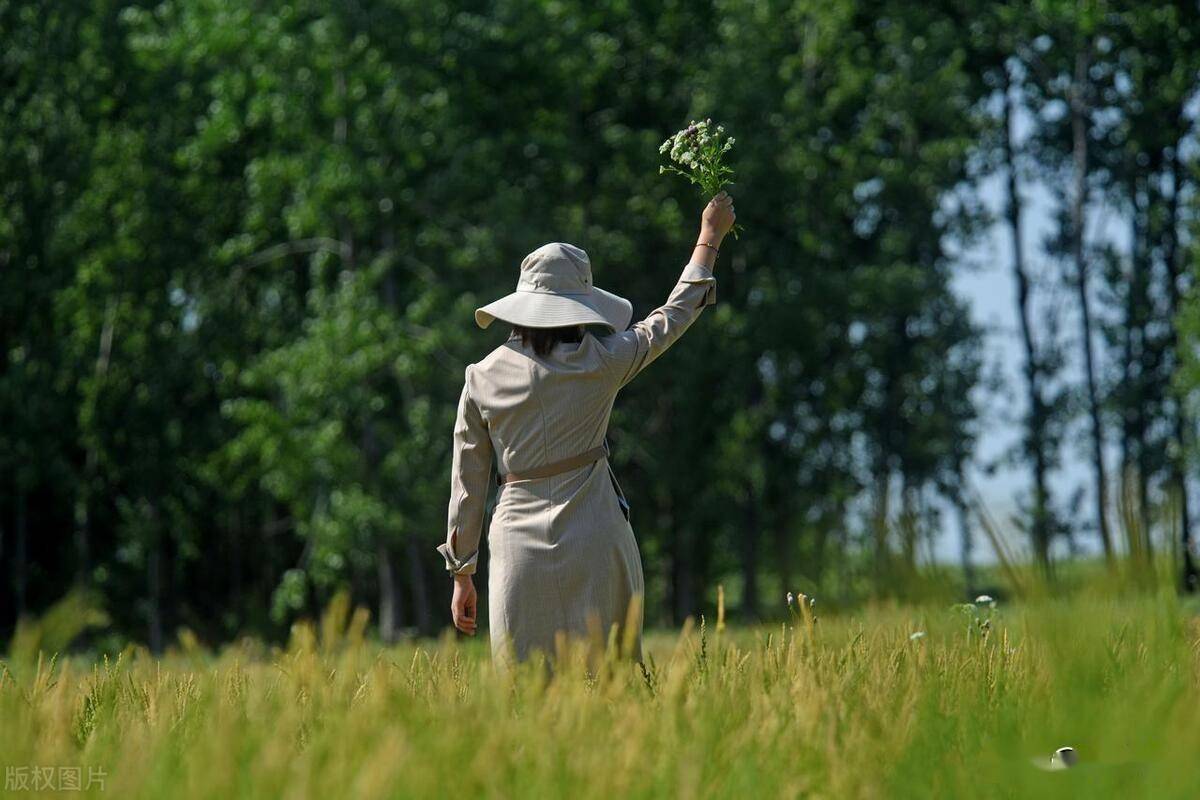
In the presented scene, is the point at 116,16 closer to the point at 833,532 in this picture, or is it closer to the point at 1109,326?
the point at 1109,326

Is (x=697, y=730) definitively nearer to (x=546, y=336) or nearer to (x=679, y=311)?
(x=546, y=336)

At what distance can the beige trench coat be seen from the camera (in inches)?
208

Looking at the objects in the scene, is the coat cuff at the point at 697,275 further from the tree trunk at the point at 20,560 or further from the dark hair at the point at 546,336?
the tree trunk at the point at 20,560

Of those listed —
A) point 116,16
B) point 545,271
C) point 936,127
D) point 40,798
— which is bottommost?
point 40,798

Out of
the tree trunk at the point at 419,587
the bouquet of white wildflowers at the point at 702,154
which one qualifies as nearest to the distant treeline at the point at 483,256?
the tree trunk at the point at 419,587

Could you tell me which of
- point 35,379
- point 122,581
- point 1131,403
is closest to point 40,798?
point 35,379

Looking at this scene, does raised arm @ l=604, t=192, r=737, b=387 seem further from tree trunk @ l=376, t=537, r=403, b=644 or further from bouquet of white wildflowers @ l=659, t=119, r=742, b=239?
tree trunk @ l=376, t=537, r=403, b=644

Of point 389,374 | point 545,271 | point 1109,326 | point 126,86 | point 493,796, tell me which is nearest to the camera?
point 493,796

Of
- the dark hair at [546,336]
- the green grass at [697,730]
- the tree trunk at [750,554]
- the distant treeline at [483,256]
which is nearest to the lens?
the green grass at [697,730]

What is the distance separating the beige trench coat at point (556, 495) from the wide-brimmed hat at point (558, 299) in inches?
3.8

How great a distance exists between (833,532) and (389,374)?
62.2 ft

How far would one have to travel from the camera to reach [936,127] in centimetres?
2662

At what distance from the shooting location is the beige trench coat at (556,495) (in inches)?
208

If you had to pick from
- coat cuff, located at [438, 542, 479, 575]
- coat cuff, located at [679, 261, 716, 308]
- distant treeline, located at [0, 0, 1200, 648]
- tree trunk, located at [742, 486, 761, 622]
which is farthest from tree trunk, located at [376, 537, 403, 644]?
coat cuff, located at [679, 261, 716, 308]
